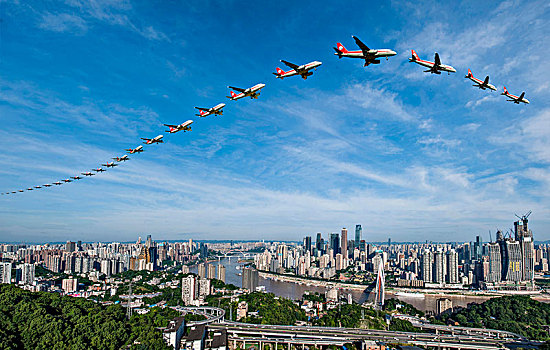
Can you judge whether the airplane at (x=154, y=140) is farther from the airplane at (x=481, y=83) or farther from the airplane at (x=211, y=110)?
the airplane at (x=481, y=83)

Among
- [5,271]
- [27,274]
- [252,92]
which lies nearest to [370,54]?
[252,92]

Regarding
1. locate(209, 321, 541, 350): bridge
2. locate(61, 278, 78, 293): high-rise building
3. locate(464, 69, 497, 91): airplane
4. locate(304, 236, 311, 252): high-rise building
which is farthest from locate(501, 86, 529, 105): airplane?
locate(304, 236, 311, 252): high-rise building

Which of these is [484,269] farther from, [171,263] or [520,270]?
[171,263]

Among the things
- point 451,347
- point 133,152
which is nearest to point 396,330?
point 451,347

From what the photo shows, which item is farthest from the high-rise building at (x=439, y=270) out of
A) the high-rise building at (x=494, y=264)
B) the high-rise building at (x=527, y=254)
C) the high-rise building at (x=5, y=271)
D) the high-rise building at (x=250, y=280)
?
the high-rise building at (x=5, y=271)

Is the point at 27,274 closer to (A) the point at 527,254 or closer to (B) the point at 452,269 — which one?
(B) the point at 452,269

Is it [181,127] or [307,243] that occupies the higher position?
[181,127]

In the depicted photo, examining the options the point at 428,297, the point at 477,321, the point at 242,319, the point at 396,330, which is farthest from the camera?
the point at 428,297

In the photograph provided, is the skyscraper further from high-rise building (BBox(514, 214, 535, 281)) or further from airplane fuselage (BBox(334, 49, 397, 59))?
airplane fuselage (BBox(334, 49, 397, 59))
